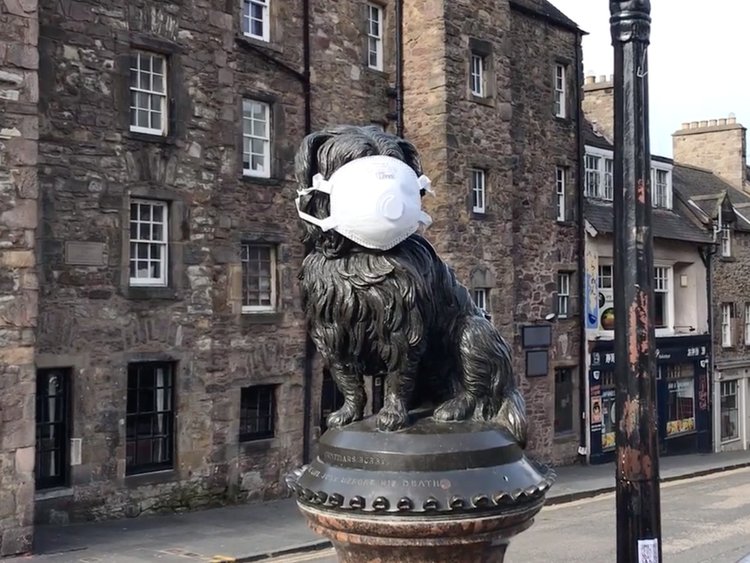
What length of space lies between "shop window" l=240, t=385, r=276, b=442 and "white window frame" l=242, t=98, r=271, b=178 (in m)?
4.06

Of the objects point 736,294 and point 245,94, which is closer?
point 245,94

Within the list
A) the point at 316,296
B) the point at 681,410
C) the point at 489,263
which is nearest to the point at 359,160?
the point at 316,296

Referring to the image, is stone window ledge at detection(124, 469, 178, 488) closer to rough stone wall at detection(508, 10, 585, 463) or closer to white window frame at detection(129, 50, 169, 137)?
white window frame at detection(129, 50, 169, 137)

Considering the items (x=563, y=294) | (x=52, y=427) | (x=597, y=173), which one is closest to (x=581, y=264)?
(x=563, y=294)

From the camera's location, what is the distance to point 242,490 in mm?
16062

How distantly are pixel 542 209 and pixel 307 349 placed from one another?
28.2 feet

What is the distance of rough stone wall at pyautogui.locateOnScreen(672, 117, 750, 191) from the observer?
33719mm

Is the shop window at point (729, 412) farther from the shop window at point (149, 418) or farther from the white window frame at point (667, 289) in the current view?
the shop window at point (149, 418)

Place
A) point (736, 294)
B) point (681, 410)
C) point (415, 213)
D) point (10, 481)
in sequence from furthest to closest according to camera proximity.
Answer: point (736, 294)
point (681, 410)
point (10, 481)
point (415, 213)

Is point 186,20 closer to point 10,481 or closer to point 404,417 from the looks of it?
point 10,481

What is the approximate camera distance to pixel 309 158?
12.4 ft

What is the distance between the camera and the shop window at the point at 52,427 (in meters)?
13.3

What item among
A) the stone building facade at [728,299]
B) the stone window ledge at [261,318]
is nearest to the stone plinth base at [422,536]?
the stone window ledge at [261,318]

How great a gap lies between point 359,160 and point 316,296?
1.99 ft
